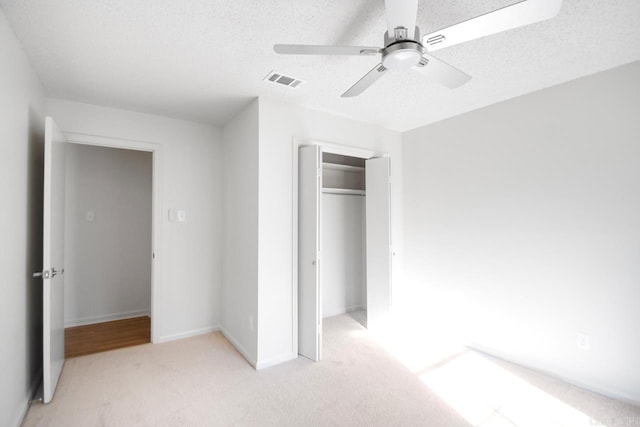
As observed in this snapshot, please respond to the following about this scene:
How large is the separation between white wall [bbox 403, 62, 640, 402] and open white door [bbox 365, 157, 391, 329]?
0.55m

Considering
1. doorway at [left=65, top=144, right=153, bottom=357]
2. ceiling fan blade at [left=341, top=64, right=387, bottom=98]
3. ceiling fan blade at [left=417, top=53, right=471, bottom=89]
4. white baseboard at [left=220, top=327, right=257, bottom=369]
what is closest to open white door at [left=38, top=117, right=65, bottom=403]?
doorway at [left=65, top=144, right=153, bottom=357]

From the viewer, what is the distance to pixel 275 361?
2705 mm

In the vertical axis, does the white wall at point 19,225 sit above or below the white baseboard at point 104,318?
above

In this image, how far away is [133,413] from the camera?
2.01m

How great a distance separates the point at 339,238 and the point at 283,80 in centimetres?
228

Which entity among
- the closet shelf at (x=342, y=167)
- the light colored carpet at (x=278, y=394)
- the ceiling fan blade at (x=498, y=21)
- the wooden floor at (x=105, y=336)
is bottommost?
the light colored carpet at (x=278, y=394)

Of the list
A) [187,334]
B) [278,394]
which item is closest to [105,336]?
[187,334]

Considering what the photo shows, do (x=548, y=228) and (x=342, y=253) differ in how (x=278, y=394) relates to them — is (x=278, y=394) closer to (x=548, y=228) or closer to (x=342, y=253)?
(x=342, y=253)

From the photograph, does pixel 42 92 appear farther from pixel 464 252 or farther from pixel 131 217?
pixel 464 252

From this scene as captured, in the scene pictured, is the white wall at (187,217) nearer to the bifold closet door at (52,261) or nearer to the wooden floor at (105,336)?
the wooden floor at (105,336)

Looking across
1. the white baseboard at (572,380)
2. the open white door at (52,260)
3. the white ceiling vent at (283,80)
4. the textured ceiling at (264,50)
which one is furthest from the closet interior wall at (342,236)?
the open white door at (52,260)

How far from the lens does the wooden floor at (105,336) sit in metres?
3.00

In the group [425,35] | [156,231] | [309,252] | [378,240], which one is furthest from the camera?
[378,240]

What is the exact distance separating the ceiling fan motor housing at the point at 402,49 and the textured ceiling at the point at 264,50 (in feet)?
0.94
